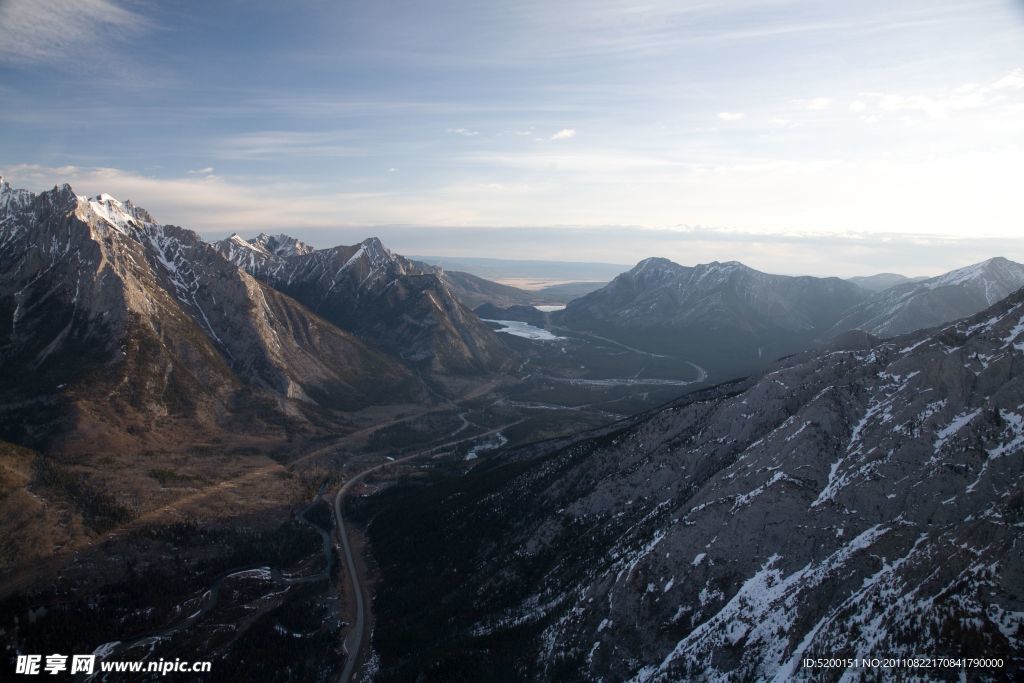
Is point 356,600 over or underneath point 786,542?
underneath

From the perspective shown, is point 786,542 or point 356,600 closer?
point 786,542

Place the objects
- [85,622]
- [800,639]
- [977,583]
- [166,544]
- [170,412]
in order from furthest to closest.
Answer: [170,412]
[166,544]
[85,622]
[800,639]
[977,583]

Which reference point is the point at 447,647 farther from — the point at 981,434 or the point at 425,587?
the point at 981,434

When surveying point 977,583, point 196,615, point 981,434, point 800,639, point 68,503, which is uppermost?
point 981,434

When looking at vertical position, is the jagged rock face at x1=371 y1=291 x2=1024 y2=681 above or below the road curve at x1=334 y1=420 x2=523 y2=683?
above

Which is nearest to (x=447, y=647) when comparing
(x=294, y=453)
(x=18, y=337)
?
(x=294, y=453)

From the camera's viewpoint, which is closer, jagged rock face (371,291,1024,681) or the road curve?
jagged rock face (371,291,1024,681)

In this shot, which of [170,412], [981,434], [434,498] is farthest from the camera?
[170,412]

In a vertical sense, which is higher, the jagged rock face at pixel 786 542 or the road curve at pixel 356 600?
the jagged rock face at pixel 786 542
